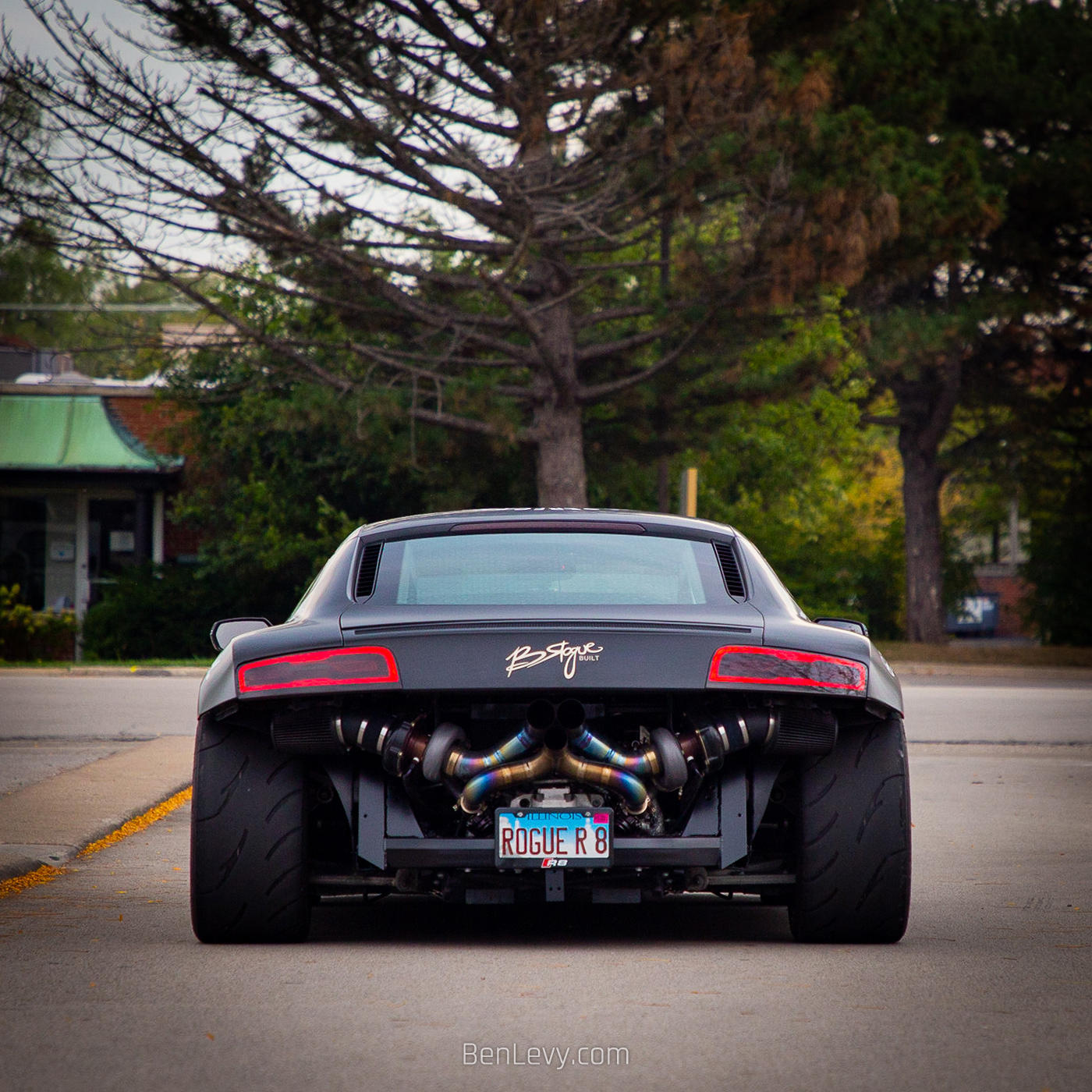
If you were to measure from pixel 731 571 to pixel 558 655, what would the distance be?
115 centimetres

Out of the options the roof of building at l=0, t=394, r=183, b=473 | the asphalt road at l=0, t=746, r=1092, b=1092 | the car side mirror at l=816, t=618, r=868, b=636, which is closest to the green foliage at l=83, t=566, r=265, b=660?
the roof of building at l=0, t=394, r=183, b=473

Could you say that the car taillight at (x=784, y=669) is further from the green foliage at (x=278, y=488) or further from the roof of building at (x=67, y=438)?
the roof of building at (x=67, y=438)

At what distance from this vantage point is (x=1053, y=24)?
3114 cm

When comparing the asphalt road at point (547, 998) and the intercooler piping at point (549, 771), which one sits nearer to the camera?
the asphalt road at point (547, 998)

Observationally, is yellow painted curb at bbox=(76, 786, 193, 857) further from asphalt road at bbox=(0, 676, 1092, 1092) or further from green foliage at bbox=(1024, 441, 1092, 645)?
green foliage at bbox=(1024, 441, 1092, 645)

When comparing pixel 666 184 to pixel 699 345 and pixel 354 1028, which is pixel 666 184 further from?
pixel 354 1028

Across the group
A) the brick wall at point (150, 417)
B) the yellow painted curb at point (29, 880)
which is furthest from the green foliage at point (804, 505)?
the yellow painted curb at point (29, 880)

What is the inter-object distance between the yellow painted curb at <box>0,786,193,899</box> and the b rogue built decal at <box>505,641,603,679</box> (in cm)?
196

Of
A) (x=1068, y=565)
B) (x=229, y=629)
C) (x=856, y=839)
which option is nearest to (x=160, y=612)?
(x=1068, y=565)

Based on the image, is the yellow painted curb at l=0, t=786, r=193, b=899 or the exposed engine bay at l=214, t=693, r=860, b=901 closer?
the exposed engine bay at l=214, t=693, r=860, b=901

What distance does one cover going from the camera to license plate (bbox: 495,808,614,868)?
15.8 ft

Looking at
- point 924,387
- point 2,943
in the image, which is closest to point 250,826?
point 2,943

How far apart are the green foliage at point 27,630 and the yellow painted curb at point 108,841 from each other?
1626cm

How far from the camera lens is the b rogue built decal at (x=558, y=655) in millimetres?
4797
